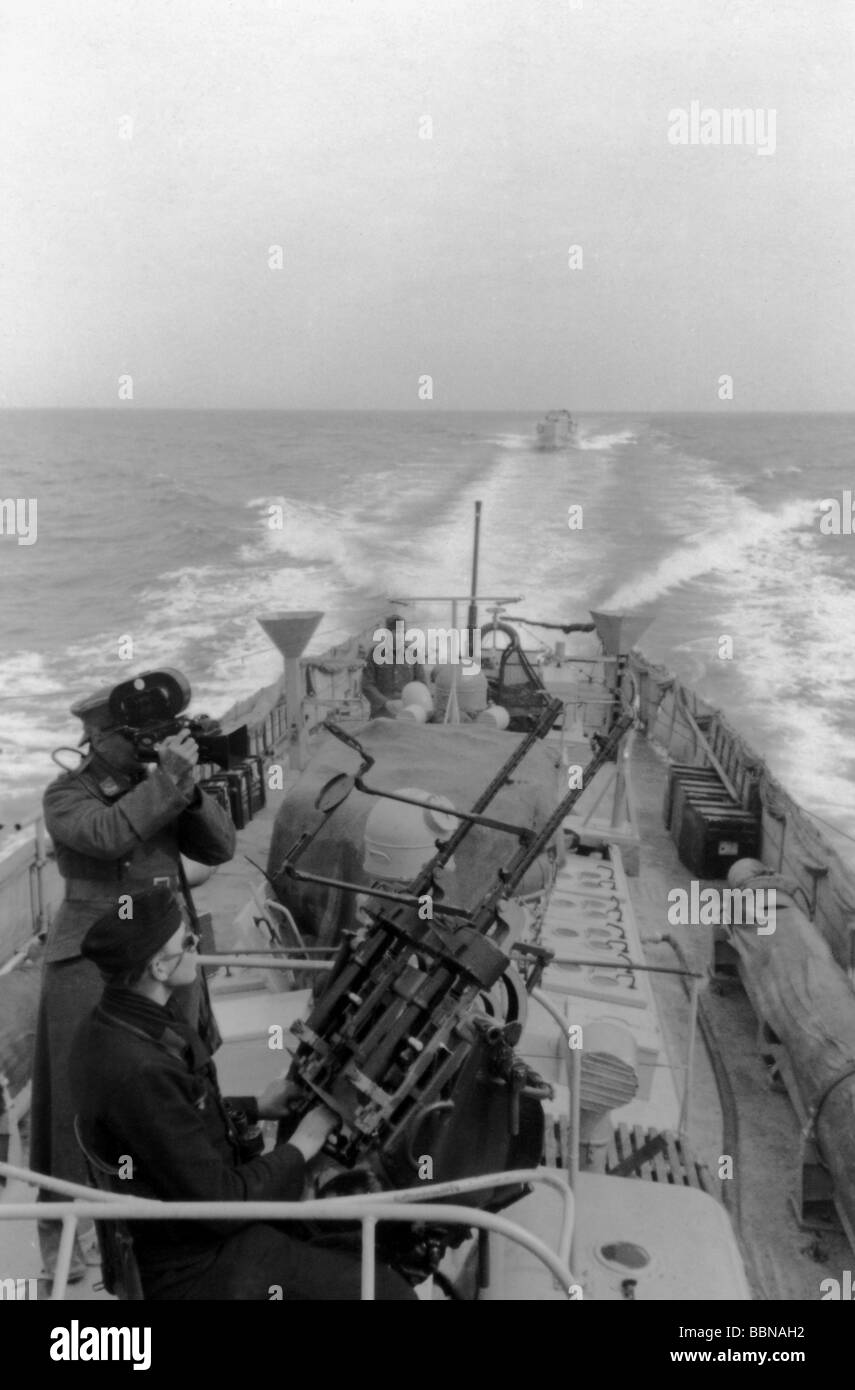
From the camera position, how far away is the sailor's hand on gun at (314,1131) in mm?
2699

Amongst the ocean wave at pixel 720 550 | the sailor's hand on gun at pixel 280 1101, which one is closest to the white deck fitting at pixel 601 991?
the sailor's hand on gun at pixel 280 1101

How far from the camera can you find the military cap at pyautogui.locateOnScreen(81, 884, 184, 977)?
2.38 m

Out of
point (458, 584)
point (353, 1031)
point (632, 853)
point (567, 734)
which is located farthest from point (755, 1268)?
point (458, 584)

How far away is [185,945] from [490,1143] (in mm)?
970

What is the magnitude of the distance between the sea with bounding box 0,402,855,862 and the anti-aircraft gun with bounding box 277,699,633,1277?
8917 mm

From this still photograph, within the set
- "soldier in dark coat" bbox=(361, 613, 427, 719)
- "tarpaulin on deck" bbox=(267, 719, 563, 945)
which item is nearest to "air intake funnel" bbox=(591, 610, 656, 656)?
"soldier in dark coat" bbox=(361, 613, 427, 719)

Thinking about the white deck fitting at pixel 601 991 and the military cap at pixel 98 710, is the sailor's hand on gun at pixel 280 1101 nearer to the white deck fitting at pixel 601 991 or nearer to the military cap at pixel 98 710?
the military cap at pixel 98 710

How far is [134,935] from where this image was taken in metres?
2.40

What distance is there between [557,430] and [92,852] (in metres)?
54.8

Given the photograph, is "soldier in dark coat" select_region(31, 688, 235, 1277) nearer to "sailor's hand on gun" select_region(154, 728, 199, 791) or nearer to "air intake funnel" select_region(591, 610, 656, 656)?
"sailor's hand on gun" select_region(154, 728, 199, 791)

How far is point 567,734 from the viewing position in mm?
11773

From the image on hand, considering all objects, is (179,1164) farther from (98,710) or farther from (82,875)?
(98,710)

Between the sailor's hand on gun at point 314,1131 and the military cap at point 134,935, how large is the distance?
62cm
